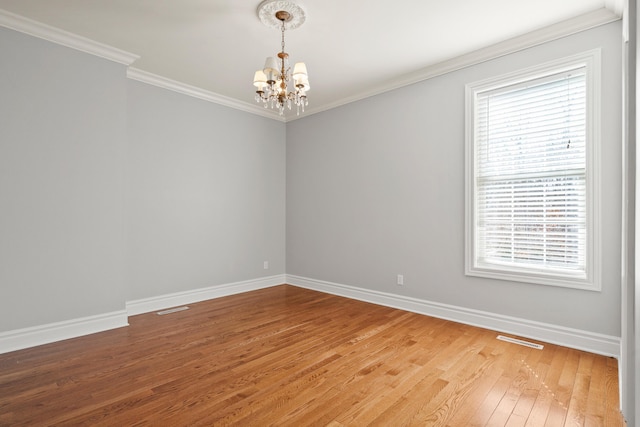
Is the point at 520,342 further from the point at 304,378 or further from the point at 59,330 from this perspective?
the point at 59,330

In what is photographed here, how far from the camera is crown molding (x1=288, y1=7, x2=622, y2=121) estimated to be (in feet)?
9.34

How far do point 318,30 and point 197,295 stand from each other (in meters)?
3.68

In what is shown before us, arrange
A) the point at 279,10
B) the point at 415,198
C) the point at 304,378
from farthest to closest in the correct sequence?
the point at 415,198 → the point at 279,10 → the point at 304,378

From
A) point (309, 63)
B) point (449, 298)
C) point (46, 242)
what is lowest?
point (449, 298)

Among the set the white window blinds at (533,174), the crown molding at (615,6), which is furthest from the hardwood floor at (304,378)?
the crown molding at (615,6)

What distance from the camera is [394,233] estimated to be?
14.2 feet

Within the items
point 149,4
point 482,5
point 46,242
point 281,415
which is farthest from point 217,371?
point 482,5

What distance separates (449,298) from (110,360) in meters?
3.42

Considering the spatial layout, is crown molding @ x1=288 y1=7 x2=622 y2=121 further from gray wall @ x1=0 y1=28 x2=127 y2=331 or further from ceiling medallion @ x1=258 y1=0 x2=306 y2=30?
gray wall @ x1=0 y1=28 x2=127 y2=331

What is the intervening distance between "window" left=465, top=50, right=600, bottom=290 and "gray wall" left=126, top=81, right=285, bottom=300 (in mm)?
3210

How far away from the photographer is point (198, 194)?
4691 mm

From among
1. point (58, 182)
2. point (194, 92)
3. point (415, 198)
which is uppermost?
point (194, 92)

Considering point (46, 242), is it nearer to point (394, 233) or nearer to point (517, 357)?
point (394, 233)

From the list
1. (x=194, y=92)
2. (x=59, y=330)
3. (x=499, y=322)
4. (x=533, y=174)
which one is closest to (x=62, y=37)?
(x=194, y=92)
